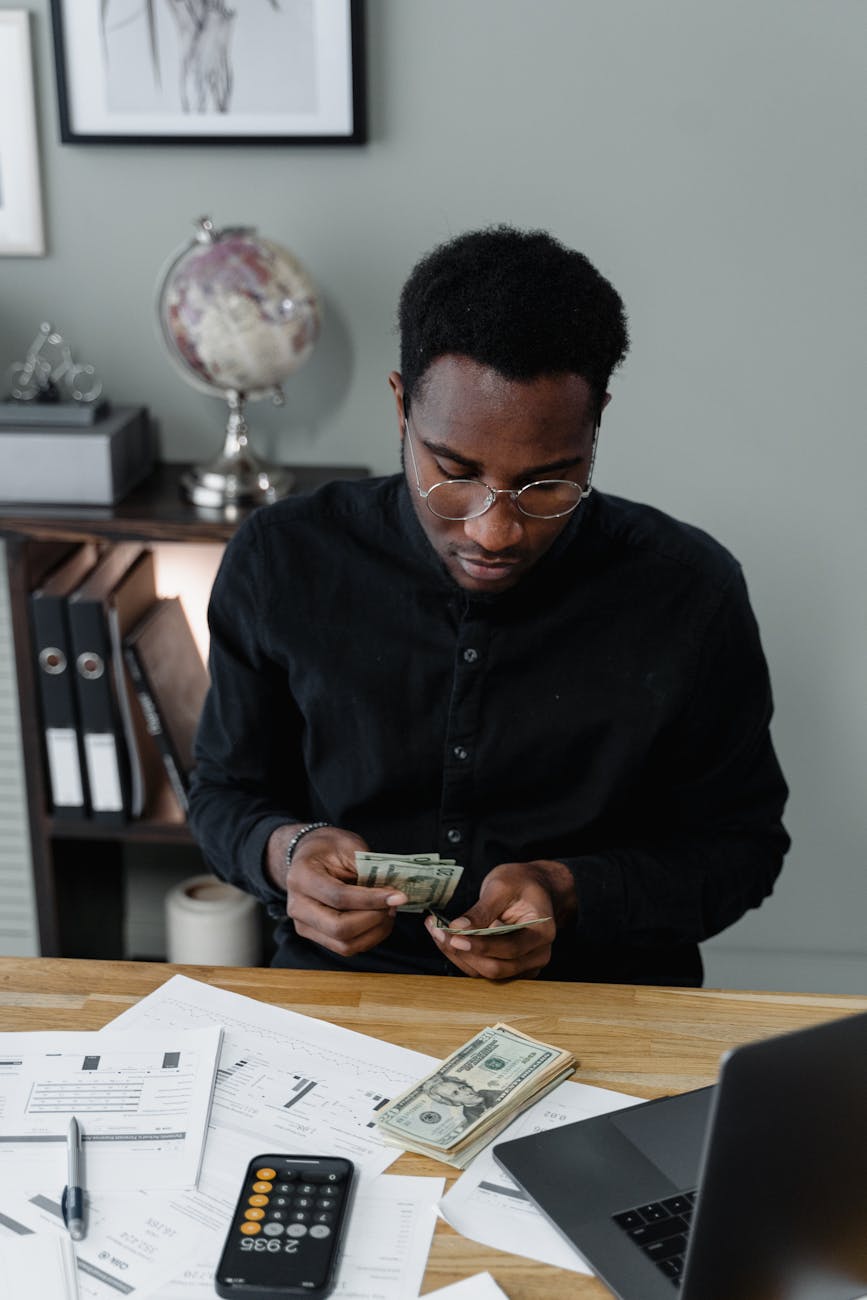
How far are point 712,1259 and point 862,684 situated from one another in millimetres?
1841

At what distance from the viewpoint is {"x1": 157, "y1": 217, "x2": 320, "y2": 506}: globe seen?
2.16m

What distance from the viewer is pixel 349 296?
2.39 metres

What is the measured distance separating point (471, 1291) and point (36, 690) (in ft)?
5.08

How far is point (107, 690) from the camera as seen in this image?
2.27 metres

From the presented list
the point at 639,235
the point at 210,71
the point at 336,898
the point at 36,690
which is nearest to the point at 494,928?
the point at 336,898

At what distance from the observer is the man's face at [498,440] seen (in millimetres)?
1292

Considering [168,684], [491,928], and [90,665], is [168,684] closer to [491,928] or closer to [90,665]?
[90,665]

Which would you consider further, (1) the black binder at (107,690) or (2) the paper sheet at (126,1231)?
(1) the black binder at (107,690)

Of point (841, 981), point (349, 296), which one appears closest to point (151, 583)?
point (349, 296)

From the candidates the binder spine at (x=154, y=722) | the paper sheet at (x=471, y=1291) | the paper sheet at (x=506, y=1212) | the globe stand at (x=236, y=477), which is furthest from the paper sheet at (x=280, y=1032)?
the globe stand at (x=236, y=477)

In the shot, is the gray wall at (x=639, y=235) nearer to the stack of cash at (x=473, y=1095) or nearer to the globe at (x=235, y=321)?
the globe at (x=235, y=321)

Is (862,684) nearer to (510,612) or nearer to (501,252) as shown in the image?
(510,612)

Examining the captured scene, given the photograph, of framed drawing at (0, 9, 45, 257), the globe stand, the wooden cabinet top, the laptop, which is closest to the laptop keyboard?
the laptop

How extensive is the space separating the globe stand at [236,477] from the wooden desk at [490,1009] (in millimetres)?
1057
